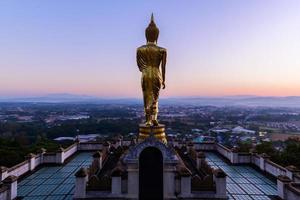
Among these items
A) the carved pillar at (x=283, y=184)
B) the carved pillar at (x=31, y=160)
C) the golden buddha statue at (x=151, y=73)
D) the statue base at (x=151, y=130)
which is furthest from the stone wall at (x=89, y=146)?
the carved pillar at (x=283, y=184)

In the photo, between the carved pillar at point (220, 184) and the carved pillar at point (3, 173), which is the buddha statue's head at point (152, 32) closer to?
the carved pillar at point (220, 184)

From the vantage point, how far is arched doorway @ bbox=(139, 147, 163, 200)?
50.2 ft

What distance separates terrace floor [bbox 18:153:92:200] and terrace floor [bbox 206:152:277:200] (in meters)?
8.43

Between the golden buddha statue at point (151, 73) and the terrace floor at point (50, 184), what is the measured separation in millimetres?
5706

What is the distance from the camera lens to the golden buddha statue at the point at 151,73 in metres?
18.5

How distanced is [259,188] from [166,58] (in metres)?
8.66

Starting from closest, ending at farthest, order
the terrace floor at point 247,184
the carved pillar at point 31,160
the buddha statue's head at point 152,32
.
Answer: the terrace floor at point 247,184, the buddha statue's head at point 152,32, the carved pillar at point 31,160

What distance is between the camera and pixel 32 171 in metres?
21.1

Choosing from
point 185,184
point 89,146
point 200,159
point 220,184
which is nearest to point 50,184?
point 185,184

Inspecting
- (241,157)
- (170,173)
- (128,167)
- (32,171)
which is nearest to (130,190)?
(128,167)

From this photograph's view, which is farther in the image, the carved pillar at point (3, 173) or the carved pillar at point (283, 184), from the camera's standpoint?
the carved pillar at point (3, 173)

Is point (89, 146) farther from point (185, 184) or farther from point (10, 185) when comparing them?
point (185, 184)

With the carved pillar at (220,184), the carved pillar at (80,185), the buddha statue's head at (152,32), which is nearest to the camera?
the carved pillar at (80,185)

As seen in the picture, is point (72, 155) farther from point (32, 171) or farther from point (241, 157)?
point (241, 157)
